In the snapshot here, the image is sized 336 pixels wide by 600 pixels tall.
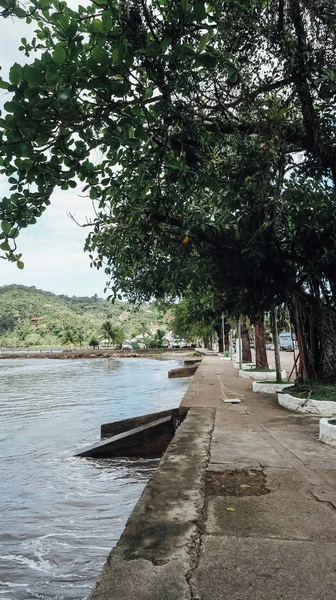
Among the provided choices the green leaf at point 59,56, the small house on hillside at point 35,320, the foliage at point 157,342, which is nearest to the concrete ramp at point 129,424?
the green leaf at point 59,56

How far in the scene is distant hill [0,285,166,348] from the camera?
366ft

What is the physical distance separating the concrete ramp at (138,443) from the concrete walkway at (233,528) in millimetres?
3161

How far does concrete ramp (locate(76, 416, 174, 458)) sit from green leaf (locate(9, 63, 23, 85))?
7.24m

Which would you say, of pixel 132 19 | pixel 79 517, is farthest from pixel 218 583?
pixel 132 19

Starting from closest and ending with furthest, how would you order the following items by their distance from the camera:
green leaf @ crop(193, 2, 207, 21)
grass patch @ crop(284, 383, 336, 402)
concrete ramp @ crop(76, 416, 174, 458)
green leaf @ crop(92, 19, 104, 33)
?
1. green leaf @ crop(193, 2, 207, 21)
2. green leaf @ crop(92, 19, 104, 33)
3. grass patch @ crop(284, 383, 336, 402)
4. concrete ramp @ crop(76, 416, 174, 458)

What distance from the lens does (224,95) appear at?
6129 millimetres

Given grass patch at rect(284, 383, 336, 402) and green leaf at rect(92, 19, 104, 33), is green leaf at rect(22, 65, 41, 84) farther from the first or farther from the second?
grass patch at rect(284, 383, 336, 402)

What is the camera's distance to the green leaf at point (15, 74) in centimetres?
250

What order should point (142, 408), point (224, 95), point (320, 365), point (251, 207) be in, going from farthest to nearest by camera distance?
1. point (142, 408)
2. point (320, 365)
3. point (251, 207)
4. point (224, 95)

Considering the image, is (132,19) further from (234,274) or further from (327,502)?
(234,274)

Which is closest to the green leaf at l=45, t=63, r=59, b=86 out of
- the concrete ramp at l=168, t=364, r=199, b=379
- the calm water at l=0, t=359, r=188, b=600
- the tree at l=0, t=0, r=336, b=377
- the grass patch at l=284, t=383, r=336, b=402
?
the tree at l=0, t=0, r=336, b=377

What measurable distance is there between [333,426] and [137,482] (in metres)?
3.25

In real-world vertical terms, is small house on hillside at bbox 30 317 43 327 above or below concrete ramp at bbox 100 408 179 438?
above

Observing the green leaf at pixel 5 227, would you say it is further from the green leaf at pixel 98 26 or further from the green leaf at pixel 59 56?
the green leaf at pixel 98 26
